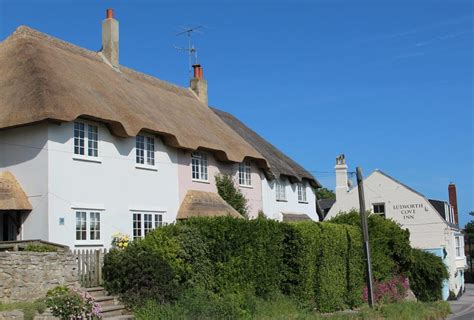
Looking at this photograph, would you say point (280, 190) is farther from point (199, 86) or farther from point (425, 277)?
point (425, 277)

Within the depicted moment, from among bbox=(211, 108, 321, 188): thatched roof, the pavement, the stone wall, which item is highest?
bbox=(211, 108, 321, 188): thatched roof

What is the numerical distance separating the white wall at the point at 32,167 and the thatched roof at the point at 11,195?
18cm

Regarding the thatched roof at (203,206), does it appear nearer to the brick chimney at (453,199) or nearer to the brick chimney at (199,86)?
the brick chimney at (199,86)

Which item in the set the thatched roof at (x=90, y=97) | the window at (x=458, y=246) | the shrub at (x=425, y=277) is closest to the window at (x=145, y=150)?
the thatched roof at (x=90, y=97)

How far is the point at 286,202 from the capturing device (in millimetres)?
34375

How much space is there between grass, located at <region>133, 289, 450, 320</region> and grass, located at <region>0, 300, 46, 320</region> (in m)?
2.65

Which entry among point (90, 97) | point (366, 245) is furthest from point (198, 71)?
point (366, 245)

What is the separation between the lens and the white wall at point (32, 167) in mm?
19016

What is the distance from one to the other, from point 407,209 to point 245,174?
68.9 feet

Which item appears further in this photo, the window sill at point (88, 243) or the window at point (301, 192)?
the window at point (301, 192)

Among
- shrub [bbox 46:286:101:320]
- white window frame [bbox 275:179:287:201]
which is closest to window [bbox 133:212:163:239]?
shrub [bbox 46:286:101:320]

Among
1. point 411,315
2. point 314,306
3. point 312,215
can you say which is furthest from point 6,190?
point 312,215

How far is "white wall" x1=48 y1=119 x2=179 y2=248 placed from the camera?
760 inches

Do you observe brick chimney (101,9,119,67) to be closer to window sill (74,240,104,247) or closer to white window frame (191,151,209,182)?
white window frame (191,151,209,182)
